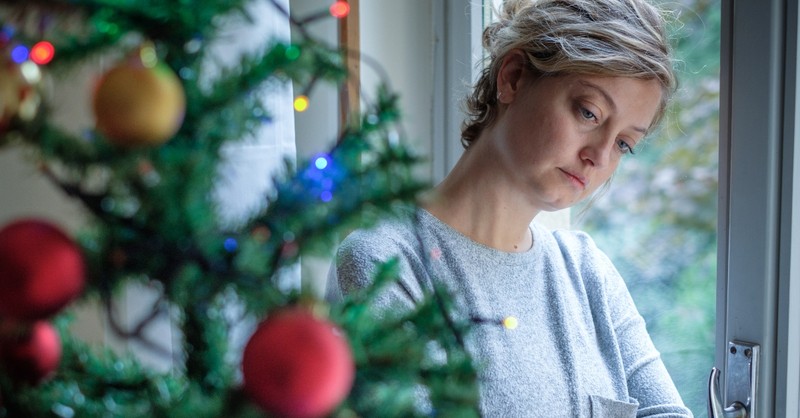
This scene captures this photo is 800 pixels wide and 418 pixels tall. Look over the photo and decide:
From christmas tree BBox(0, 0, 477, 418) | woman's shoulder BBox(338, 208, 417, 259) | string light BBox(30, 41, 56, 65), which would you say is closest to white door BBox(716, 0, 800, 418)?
woman's shoulder BBox(338, 208, 417, 259)

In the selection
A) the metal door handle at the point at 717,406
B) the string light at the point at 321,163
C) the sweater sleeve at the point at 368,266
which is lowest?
the metal door handle at the point at 717,406

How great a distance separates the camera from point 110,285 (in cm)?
31

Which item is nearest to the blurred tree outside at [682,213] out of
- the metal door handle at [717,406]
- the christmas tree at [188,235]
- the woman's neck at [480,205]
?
the metal door handle at [717,406]

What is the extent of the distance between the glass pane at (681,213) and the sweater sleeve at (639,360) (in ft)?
0.59

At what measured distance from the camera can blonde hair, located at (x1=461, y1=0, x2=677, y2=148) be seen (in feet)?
3.49

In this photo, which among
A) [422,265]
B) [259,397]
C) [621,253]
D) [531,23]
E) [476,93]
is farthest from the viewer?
[621,253]

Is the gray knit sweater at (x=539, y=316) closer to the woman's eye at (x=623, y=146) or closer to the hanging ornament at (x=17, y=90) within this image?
the woman's eye at (x=623, y=146)

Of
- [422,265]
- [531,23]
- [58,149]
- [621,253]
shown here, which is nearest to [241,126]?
[58,149]

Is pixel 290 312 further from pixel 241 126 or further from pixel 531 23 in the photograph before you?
pixel 531 23

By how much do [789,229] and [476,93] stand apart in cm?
54

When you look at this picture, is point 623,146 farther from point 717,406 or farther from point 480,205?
point 717,406

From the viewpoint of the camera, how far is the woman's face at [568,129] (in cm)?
107

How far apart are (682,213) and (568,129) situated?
42cm

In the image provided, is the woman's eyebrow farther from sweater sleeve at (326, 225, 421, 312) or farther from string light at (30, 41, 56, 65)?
string light at (30, 41, 56, 65)
